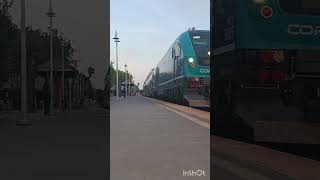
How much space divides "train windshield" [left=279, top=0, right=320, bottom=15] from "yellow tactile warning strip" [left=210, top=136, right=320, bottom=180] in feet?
7.30

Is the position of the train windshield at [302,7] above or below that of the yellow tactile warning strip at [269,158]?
above

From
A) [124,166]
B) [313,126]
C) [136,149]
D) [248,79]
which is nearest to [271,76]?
[248,79]

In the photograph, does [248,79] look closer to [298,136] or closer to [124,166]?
[298,136]

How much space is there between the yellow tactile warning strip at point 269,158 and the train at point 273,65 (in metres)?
0.37

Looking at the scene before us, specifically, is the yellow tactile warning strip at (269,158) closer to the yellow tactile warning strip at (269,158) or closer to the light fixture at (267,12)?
the yellow tactile warning strip at (269,158)

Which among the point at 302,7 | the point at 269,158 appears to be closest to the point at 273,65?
the point at 302,7

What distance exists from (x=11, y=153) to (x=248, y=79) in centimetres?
552

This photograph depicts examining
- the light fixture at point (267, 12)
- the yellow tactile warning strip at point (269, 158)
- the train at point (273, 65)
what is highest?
the light fixture at point (267, 12)

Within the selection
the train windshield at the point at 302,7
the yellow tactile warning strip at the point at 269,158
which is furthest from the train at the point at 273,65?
the yellow tactile warning strip at the point at 269,158

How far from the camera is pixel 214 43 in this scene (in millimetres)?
9492

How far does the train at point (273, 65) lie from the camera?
810 centimetres

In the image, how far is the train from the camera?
8.10 meters

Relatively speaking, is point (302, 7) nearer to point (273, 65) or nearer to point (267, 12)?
point (267, 12)

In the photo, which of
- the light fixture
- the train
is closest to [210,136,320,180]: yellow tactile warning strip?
the train
